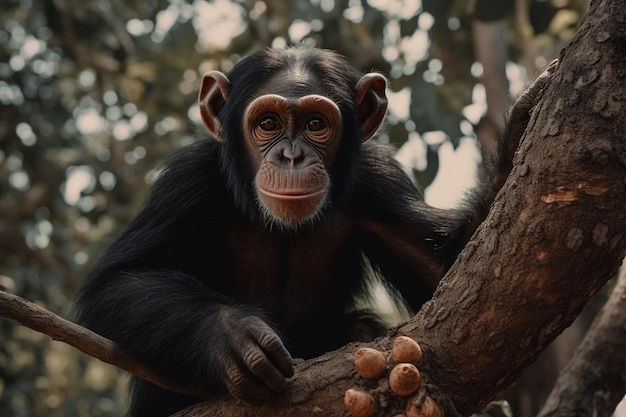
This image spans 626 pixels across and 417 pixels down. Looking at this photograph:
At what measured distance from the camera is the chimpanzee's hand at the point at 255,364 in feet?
11.4

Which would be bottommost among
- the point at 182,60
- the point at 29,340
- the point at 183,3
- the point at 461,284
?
the point at 29,340

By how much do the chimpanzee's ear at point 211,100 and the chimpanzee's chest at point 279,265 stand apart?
2.01 ft

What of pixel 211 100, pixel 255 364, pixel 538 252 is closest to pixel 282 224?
pixel 211 100

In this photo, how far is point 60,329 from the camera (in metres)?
3.35

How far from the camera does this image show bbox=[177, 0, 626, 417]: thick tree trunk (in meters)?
2.90

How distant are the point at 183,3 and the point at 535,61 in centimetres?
367

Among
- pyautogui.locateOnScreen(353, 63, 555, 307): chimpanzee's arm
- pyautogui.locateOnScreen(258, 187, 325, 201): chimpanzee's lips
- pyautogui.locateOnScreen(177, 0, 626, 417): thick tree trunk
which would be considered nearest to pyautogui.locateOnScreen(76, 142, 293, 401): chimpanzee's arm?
pyautogui.locateOnScreen(177, 0, 626, 417): thick tree trunk

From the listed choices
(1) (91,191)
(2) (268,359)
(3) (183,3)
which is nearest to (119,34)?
(3) (183,3)

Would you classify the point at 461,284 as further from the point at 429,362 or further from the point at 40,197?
the point at 40,197

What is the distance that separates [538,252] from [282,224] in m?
2.07

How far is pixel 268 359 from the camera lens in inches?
139

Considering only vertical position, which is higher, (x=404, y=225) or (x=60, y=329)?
(x=404, y=225)

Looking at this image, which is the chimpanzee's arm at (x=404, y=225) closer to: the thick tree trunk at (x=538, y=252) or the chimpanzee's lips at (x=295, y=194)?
the chimpanzee's lips at (x=295, y=194)

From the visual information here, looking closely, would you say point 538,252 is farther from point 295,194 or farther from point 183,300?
point 183,300
